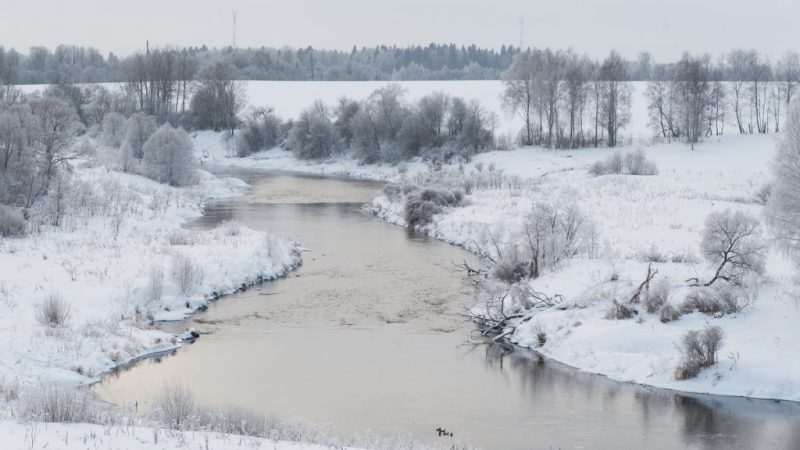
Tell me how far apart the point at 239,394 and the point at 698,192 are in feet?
110

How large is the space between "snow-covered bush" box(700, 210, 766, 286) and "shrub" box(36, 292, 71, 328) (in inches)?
680

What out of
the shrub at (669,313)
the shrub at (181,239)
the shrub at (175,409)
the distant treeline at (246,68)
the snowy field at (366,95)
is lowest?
the shrub at (175,409)

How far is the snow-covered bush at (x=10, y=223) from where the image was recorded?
3033 centimetres

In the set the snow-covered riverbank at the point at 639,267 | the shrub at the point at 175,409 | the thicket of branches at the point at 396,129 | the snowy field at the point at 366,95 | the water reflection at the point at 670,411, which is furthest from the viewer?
the snowy field at the point at 366,95

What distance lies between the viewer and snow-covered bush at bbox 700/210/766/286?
72.5ft

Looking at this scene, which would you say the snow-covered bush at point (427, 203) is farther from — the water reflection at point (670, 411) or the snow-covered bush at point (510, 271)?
the water reflection at point (670, 411)

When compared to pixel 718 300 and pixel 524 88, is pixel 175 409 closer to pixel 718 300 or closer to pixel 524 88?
pixel 718 300

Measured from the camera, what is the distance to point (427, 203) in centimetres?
4278

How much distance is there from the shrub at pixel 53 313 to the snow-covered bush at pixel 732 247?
1728 centimetres

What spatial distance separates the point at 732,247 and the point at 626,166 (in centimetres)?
3473

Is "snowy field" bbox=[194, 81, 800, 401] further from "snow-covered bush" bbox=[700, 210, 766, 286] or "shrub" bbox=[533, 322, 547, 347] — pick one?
"snow-covered bush" bbox=[700, 210, 766, 286]

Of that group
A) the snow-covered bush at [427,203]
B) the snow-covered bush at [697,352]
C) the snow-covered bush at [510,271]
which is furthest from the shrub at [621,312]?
the snow-covered bush at [427,203]

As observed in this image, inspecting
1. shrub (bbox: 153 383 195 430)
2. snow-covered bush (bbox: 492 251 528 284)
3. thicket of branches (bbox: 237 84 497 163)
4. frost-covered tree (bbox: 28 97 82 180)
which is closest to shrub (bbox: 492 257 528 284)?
snow-covered bush (bbox: 492 251 528 284)

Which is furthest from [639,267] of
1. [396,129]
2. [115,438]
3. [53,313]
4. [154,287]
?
[396,129]
